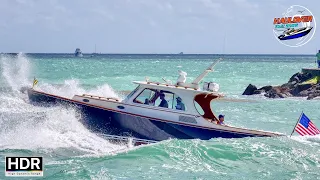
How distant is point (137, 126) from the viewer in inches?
683

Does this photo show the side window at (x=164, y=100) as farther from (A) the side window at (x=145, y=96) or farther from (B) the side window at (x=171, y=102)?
(A) the side window at (x=145, y=96)

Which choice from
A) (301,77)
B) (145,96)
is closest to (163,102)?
(145,96)

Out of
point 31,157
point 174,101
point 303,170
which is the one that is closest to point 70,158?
point 31,157

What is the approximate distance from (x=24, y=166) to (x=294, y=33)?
2617 cm

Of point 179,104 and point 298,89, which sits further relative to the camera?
point 298,89

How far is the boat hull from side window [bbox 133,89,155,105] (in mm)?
525

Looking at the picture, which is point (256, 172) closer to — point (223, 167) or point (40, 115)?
point (223, 167)

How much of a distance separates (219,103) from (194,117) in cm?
1711

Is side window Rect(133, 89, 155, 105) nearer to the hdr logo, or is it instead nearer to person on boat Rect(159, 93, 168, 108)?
person on boat Rect(159, 93, 168, 108)

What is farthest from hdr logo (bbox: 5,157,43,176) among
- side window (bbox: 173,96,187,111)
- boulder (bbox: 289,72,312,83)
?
boulder (bbox: 289,72,312,83)

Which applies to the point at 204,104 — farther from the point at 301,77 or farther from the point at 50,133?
the point at 301,77

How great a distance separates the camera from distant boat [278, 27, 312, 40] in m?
36.1

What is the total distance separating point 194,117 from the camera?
17.2 m

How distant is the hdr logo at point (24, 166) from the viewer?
44.9 feet
